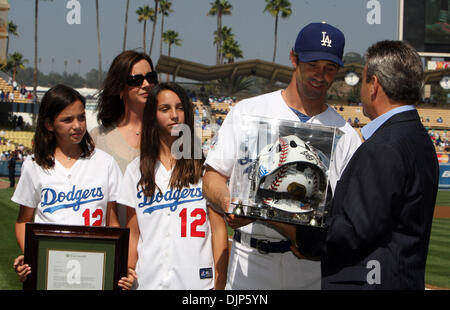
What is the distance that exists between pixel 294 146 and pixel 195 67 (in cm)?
3391

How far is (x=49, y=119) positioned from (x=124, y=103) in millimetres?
680

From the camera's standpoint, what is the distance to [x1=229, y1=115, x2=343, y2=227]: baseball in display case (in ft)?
6.88

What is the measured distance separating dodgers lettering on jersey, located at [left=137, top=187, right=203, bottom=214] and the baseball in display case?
2.43ft

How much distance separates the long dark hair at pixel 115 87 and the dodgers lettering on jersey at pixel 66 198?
78 centimetres

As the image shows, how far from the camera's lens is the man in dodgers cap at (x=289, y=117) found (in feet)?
8.71

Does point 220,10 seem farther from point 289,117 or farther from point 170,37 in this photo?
point 289,117

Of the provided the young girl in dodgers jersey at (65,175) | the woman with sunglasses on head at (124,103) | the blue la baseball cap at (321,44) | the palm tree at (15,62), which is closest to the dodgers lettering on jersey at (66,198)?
the young girl in dodgers jersey at (65,175)

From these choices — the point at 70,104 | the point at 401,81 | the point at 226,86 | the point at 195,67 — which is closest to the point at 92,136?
the point at 70,104

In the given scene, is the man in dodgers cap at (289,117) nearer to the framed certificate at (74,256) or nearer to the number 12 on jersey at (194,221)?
the number 12 on jersey at (194,221)

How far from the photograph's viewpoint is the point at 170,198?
117 inches

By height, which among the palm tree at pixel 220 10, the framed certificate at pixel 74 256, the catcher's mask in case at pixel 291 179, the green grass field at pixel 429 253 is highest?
the palm tree at pixel 220 10

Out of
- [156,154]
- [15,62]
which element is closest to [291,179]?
[156,154]

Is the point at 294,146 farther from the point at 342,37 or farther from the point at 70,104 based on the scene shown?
the point at 70,104
